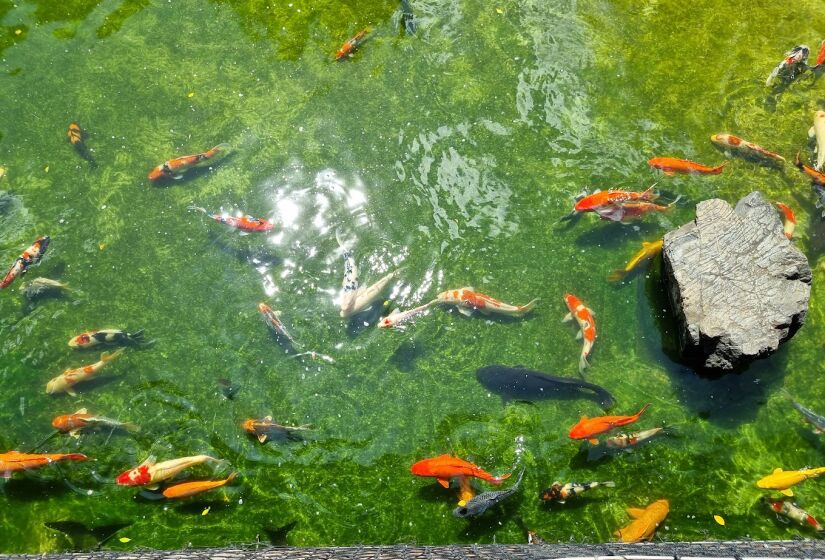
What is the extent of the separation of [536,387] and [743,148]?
11.6 ft

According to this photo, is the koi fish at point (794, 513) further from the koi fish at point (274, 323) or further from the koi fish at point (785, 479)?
the koi fish at point (274, 323)

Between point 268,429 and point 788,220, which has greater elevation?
point 788,220

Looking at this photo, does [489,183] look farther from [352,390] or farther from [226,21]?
[226,21]

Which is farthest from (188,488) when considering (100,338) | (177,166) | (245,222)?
(177,166)

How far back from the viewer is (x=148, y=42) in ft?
25.6

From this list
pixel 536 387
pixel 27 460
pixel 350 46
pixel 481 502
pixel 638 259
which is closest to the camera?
pixel 481 502

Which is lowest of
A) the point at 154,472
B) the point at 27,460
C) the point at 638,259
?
the point at 27,460

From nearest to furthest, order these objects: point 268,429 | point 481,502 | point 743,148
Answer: point 481,502
point 268,429
point 743,148

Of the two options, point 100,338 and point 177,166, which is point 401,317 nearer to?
point 100,338

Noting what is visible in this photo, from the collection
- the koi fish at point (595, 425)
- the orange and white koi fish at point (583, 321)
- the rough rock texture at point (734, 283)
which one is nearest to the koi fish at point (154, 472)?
the koi fish at point (595, 425)

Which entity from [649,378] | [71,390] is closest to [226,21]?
[71,390]

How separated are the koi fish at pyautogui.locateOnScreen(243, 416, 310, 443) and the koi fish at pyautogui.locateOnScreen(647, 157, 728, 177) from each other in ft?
14.4

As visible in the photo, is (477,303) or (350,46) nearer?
(477,303)

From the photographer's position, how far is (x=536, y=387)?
18.7 feet
